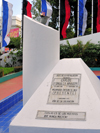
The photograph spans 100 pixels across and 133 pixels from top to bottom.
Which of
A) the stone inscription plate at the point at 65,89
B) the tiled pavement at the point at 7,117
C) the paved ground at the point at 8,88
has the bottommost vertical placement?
the tiled pavement at the point at 7,117

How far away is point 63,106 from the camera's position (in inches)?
116

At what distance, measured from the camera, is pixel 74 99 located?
3.02 meters

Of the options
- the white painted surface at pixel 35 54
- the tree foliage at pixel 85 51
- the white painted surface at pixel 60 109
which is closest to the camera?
the white painted surface at pixel 60 109

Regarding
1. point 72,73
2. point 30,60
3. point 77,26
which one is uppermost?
point 77,26

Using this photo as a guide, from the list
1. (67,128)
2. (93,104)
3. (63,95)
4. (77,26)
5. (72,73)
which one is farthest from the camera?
(77,26)

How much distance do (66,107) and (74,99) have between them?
0.20m

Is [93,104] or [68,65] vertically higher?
[68,65]

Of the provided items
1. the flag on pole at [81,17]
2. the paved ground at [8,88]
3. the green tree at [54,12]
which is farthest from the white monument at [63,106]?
the green tree at [54,12]

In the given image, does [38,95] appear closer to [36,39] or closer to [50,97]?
[50,97]

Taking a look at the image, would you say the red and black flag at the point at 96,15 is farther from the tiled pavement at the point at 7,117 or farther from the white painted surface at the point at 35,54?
the white painted surface at the point at 35,54

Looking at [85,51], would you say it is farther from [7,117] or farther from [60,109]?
[60,109]

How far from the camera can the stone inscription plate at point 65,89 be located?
3053mm

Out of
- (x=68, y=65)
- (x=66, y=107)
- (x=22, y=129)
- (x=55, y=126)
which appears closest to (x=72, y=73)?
(x=68, y=65)

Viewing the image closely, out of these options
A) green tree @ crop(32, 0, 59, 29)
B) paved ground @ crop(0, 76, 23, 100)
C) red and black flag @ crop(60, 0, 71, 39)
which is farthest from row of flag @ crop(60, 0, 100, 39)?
paved ground @ crop(0, 76, 23, 100)
